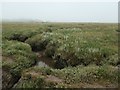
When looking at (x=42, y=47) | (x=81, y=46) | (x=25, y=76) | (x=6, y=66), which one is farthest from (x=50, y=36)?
(x=25, y=76)

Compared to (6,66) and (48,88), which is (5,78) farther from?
(48,88)

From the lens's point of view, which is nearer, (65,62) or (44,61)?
(65,62)

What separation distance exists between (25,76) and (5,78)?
288 cm

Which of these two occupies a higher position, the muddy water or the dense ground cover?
the dense ground cover

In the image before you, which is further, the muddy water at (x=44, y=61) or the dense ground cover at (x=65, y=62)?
the muddy water at (x=44, y=61)

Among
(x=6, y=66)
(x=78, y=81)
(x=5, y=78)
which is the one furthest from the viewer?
(x=6, y=66)

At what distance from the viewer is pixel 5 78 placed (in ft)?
60.9

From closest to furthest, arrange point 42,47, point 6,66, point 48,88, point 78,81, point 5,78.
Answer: point 48,88 < point 78,81 < point 5,78 < point 6,66 < point 42,47

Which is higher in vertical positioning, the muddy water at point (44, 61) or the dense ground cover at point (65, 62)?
the dense ground cover at point (65, 62)

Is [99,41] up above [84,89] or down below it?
above

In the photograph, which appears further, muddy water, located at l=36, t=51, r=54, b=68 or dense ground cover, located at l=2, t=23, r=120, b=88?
muddy water, located at l=36, t=51, r=54, b=68

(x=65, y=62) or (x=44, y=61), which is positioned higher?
(x=65, y=62)

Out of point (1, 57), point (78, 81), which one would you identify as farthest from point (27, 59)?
point (78, 81)

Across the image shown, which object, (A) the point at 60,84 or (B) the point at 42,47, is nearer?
(A) the point at 60,84
